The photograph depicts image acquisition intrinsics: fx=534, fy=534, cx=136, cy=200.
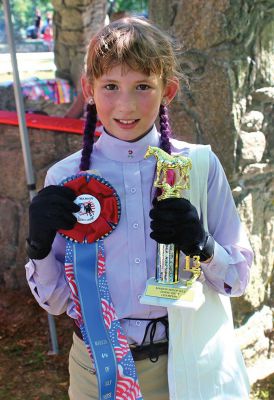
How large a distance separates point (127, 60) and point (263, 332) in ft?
7.20

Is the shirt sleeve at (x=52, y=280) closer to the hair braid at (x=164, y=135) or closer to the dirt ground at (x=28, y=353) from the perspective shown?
the hair braid at (x=164, y=135)

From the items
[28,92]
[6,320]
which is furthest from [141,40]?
[28,92]

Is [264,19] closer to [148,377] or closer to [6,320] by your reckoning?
[148,377]

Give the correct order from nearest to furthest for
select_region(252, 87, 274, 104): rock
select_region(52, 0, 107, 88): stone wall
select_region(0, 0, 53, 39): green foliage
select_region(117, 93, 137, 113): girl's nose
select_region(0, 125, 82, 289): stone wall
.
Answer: select_region(117, 93, 137, 113): girl's nose → select_region(252, 87, 274, 104): rock → select_region(0, 125, 82, 289): stone wall → select_region(52, 0, 107, 88): stone wall → select_region(0, 0, 53, 39): green foliage

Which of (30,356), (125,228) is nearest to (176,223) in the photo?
(125,228)

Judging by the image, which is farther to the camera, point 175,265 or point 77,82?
point 77,82

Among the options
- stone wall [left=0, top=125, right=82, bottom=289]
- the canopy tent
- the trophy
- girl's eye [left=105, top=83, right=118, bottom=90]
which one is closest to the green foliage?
stone wall [left=0, top=125, right=82, bottom=289]

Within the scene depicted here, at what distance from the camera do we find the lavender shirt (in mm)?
1556

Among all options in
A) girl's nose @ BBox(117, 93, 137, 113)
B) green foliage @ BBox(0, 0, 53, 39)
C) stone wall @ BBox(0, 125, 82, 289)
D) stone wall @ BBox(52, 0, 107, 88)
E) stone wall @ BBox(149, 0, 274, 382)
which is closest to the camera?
girl's nose @ BBox(117, 93, 137, 113)

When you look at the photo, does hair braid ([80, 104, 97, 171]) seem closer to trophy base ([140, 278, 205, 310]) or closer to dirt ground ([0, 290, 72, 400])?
trophy base ([140, 278, 205, 310])

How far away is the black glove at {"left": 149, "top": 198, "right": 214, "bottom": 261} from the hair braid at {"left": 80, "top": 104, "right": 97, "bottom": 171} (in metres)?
0.33

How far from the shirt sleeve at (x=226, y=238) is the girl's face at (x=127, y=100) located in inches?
9.6

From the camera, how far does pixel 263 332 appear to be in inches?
124

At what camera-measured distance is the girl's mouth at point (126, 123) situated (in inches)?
Result: 59.6
